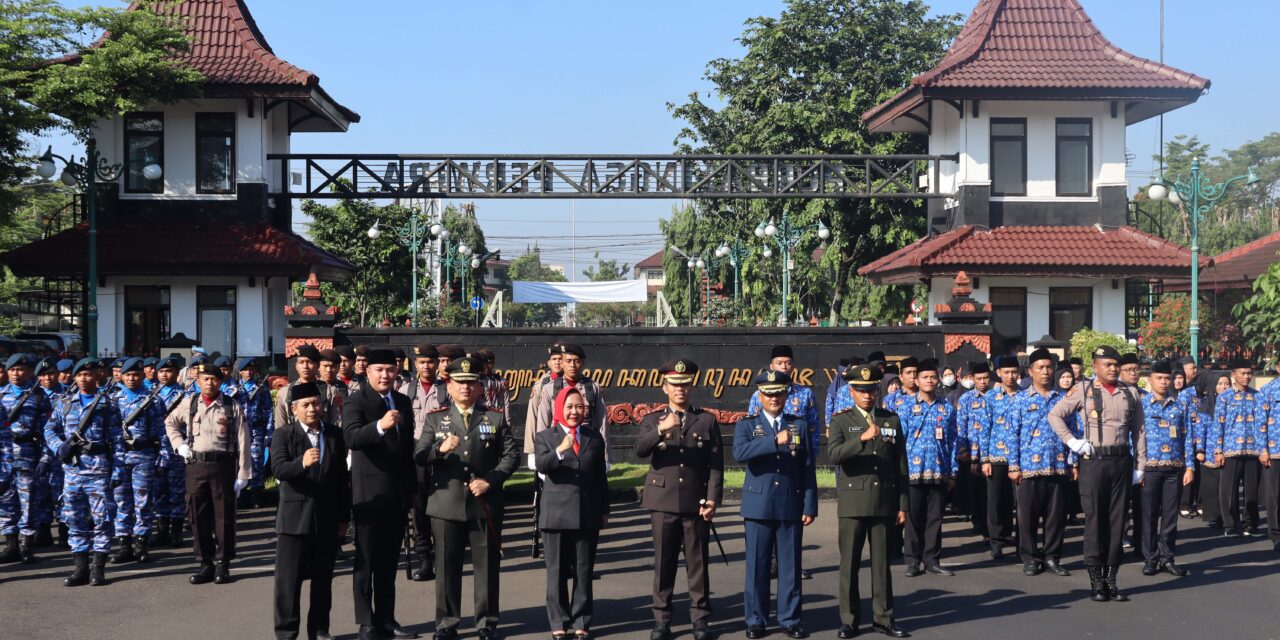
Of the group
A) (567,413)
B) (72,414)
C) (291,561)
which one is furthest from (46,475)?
(567,413)

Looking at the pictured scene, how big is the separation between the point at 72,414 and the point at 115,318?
13.5 meters

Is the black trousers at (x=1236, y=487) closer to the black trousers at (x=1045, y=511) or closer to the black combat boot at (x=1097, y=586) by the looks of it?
the black trousers at (x=1045, y=511)

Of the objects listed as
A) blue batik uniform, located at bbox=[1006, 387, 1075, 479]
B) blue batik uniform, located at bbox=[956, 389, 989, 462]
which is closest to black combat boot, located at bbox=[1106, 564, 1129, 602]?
blue batik uniform, located at bbox=[1006, 387, 1075, 479]

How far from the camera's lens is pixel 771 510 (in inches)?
345

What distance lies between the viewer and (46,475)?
12.2m

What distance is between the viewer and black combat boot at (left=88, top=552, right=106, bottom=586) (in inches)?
414

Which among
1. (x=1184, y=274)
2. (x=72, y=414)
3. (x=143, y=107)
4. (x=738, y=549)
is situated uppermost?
(x=143, y=107)

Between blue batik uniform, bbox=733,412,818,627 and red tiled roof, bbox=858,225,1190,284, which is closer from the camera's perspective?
blue batik uniform, bbox=733,412,818,627

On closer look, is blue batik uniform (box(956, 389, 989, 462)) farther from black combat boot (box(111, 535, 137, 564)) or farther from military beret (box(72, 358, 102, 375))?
military beret (box(72, 358, 102, 375))

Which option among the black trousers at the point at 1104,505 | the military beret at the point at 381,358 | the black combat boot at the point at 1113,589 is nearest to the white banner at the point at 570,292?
the black trousers at the point at 1104,505

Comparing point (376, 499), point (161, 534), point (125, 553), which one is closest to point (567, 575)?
point (376, 499)

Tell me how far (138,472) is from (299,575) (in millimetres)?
3966

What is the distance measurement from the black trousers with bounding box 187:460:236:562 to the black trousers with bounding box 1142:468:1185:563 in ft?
27.9

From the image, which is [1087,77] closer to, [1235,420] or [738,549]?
[1235,420]
